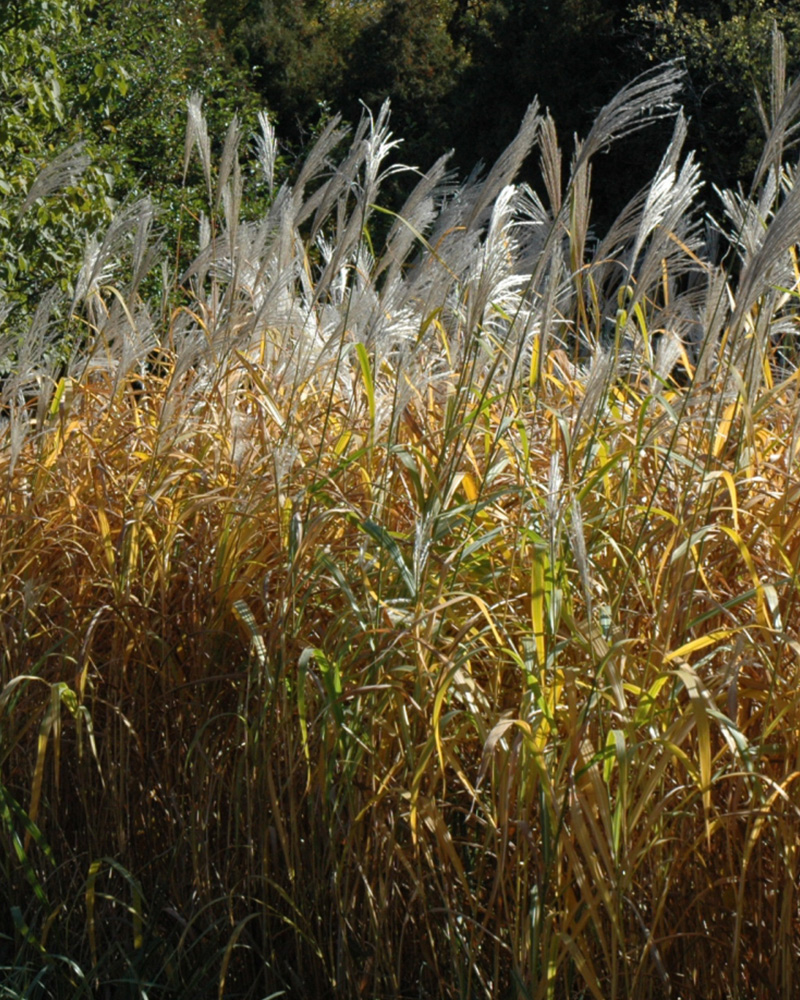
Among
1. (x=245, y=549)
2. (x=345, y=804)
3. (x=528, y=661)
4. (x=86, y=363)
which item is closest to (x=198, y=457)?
(x=245, y=549)

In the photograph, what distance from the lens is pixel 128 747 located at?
79.9 inches

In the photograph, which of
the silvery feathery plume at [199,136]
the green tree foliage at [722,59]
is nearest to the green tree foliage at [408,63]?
the green tree foliage at [722,59]

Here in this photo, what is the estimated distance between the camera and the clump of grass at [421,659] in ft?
5.16

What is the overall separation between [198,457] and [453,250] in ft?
2.17

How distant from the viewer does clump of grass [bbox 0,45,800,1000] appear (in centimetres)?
157

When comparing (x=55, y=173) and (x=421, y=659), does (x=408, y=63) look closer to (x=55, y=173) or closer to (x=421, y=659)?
(x=55, y=173)

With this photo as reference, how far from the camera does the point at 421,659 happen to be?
1.65m

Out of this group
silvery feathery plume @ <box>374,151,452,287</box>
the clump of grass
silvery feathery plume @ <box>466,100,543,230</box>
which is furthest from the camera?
silvery feathery plume @ <box>374,151,452,287</box>

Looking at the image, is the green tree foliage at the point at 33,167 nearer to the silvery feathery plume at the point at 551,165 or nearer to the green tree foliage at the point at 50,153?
the green tree foliage at the point at 50,153

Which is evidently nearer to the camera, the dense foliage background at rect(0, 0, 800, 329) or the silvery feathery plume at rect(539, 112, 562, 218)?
the silvery feathery plume at rect(539, 112, 562, 218)

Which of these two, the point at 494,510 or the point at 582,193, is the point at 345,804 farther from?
the point at 582,193

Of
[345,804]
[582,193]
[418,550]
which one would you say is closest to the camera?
[418,550]

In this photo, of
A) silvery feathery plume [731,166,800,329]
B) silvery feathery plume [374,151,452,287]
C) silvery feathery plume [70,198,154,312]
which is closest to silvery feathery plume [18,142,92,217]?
silvery feathery plume [70,198,154,312]

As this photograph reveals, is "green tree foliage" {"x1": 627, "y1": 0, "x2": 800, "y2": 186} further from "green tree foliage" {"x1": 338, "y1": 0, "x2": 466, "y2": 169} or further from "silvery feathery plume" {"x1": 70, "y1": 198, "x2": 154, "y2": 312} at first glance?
"silvery feathery plume" {"x1": 70, "y1": 198, "x2": 154, "y2": 312}
